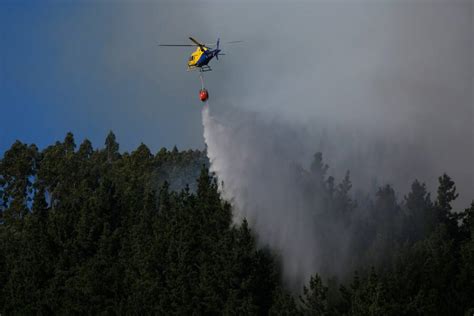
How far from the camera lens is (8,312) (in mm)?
108062

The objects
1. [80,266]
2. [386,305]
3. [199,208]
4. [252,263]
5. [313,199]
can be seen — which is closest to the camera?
[386,305]

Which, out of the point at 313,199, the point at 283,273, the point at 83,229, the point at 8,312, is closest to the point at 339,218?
the point at 313,199

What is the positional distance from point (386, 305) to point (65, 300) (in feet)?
128

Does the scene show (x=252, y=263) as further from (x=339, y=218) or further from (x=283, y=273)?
(x=339, y=218)

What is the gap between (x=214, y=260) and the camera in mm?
92500

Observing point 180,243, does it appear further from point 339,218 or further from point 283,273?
point 339,218

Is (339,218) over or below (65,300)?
over

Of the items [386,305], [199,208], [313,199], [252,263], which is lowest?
[386,305]

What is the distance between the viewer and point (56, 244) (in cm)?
11138

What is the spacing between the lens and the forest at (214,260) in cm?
8325

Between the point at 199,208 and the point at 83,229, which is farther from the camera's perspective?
the point at 83,229

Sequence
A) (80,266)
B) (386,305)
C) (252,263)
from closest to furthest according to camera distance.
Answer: (386,305) < (252,263) < (80,266)

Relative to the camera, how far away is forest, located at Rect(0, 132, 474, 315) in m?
83.2

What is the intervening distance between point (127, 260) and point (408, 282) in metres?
31.4
